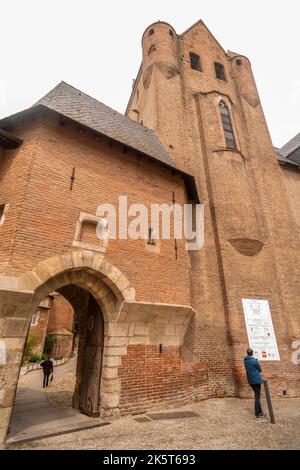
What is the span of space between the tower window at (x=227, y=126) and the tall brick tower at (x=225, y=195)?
7cm

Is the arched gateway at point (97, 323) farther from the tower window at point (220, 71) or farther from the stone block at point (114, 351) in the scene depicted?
the tower window at point (220, 71)

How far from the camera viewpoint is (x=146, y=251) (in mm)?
7211

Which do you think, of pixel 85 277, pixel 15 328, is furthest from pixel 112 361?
pixel 15 328

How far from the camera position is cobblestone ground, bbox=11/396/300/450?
414 centimetres

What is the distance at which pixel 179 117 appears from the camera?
41.9 feet

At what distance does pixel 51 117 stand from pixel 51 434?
Result: 7319 mm

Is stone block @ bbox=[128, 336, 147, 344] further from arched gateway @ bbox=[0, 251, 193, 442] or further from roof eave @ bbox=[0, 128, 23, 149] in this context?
roof eave @ bbox=[0, 128, 23, 149]

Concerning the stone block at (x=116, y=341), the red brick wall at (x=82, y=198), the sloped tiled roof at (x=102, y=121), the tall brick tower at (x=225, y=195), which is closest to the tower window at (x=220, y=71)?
the tall brick tower at (x=225, y=195)

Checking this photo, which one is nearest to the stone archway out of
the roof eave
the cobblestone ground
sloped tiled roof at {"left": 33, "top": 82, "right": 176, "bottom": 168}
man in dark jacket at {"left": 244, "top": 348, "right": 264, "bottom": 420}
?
the cobblestone ground

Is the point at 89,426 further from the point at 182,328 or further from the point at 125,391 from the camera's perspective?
the point at 182,328

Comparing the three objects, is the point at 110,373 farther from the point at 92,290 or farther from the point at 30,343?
the point at 30,343

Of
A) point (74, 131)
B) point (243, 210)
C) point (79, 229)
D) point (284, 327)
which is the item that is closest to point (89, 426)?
point (79, 229)

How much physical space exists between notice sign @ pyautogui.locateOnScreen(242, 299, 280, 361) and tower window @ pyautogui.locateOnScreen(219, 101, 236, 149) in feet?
25.9

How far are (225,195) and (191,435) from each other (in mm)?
9004
